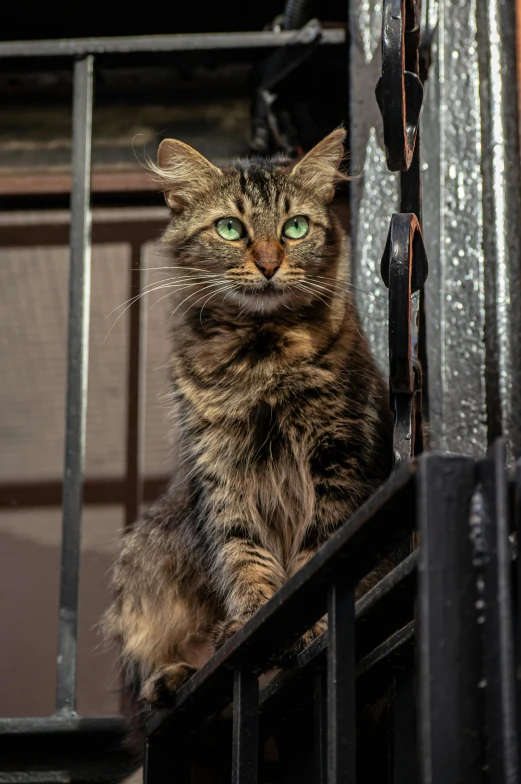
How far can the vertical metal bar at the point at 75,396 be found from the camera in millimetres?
2951

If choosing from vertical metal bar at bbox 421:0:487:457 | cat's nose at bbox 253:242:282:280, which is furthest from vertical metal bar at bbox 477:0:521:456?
cat's nose at bbox 253:242:282:280

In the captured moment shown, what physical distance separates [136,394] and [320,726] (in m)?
2.36

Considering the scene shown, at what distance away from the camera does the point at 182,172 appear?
2.97 m

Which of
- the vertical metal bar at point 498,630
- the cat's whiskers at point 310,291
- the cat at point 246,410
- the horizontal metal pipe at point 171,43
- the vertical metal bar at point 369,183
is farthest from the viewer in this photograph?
the horizontal metal pipe at point 171,43

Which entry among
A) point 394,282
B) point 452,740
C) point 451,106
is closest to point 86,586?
point 451,106

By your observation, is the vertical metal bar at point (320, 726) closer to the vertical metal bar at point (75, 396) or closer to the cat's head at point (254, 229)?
the cat's head at point (254, 229)

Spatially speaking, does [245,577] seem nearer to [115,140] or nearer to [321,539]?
[321,539]

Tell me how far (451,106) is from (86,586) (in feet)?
6.41

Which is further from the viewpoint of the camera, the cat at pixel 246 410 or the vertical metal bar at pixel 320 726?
the cat at pixel 246 410

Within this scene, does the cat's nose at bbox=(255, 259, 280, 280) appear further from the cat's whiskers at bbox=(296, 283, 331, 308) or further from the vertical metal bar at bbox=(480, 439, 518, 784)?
the vertical metal bar at bbox=(480, 439, 518, 784)

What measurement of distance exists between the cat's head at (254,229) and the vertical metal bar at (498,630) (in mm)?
1384

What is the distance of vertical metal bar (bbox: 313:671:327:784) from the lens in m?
1.83

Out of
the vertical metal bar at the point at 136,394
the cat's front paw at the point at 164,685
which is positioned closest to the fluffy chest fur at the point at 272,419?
the cat's front paw at the point at 164,685

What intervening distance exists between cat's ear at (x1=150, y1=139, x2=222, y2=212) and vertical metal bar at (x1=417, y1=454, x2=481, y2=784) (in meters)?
1.73
